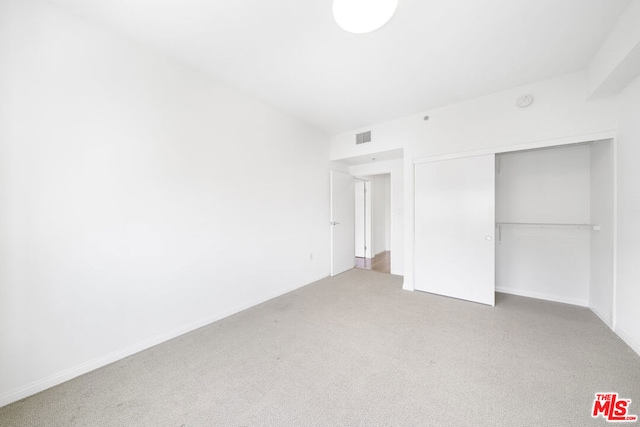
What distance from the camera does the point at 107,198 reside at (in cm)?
191

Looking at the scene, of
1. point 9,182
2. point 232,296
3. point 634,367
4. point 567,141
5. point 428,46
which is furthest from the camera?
point 232,296

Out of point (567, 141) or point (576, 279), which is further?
point (576, 279)

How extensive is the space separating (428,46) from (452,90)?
1000 mm

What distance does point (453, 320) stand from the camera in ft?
8.57

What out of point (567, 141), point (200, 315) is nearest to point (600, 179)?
point (567, 141)

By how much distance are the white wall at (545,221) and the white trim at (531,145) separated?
24.4 inches

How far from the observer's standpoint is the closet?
2852mm

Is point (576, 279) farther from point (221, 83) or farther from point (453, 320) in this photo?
point (221, 83)

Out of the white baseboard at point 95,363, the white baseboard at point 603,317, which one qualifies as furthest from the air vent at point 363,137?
the white baseboard at point 603,317

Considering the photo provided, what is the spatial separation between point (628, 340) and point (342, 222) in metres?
3.60

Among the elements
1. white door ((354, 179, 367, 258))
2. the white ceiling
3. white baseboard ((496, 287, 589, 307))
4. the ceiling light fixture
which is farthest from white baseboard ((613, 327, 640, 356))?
white door ((354, 179, 367, 258))

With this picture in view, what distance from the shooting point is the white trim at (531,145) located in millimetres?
2395

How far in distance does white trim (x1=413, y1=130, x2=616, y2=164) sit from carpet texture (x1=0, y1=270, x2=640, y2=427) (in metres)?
1.96

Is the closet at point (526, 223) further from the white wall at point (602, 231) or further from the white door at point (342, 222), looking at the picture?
the white door at point (342, 222)
